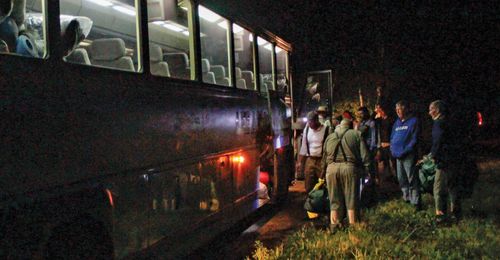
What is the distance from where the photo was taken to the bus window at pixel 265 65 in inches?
327

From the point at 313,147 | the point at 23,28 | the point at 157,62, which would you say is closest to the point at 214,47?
the point at 157,62

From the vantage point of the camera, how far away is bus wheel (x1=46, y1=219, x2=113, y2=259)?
10.7 feet

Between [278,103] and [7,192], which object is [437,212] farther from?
[7,192]

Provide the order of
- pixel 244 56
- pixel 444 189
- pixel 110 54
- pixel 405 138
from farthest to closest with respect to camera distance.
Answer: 1. pixel 405 138
2. pixel 244 56
3. pixel 444 189
4. pixel 110 54

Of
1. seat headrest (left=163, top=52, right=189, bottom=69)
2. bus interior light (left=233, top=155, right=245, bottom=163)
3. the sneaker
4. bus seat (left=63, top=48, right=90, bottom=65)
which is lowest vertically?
the sneaker

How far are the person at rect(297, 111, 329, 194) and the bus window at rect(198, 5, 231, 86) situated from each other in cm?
216

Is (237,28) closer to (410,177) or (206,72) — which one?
(206,72)

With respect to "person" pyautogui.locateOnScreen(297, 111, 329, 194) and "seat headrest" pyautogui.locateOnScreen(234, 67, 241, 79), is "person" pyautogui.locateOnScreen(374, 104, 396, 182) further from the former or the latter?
"seat headrest" pyautogui.locateOnScreen(234, 67, 241, 79)

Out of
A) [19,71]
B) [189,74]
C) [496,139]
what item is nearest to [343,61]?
[496,139]

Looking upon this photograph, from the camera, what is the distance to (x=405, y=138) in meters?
7.52

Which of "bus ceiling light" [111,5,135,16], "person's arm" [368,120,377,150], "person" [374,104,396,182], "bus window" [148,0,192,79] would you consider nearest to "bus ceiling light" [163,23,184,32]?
"bus window" [148,0,192,79]

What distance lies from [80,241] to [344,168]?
383 cm

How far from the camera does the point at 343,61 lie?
20.8m

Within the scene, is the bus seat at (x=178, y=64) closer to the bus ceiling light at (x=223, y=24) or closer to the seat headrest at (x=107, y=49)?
the seat headrest at (x=107, y=49)
